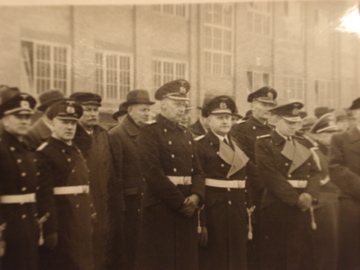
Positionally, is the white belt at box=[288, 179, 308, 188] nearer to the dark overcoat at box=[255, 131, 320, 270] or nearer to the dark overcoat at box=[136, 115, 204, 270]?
the dark overcoat at box=[255, 131, 320, 270]

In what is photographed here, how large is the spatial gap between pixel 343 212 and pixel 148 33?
1.42 metres

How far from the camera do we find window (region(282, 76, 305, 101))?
83.8 inches

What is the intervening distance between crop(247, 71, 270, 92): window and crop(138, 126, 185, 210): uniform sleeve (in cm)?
58

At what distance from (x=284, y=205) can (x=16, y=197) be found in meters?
1.35

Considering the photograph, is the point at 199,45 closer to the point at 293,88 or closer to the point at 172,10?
the point at 172,10

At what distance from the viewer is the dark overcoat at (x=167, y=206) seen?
1.99 metres

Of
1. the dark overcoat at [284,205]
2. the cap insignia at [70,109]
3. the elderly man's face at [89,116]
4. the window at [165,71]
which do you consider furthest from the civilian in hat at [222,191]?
the cap insignia at [70,109]

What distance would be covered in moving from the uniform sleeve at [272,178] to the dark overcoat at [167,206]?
1.09 feet

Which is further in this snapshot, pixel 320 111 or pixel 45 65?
pixel 320 111

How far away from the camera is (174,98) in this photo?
2041 millimetres

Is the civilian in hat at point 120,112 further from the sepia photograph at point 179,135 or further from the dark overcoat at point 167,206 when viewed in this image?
the dark overcoat at point 167,206

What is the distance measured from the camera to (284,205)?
2107 mm

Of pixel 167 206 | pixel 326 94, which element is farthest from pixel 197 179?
pixel 326 94

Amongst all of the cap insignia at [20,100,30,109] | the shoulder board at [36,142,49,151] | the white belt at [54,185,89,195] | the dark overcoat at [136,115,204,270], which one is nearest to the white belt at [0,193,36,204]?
the white belt at [54,185,89,195]
